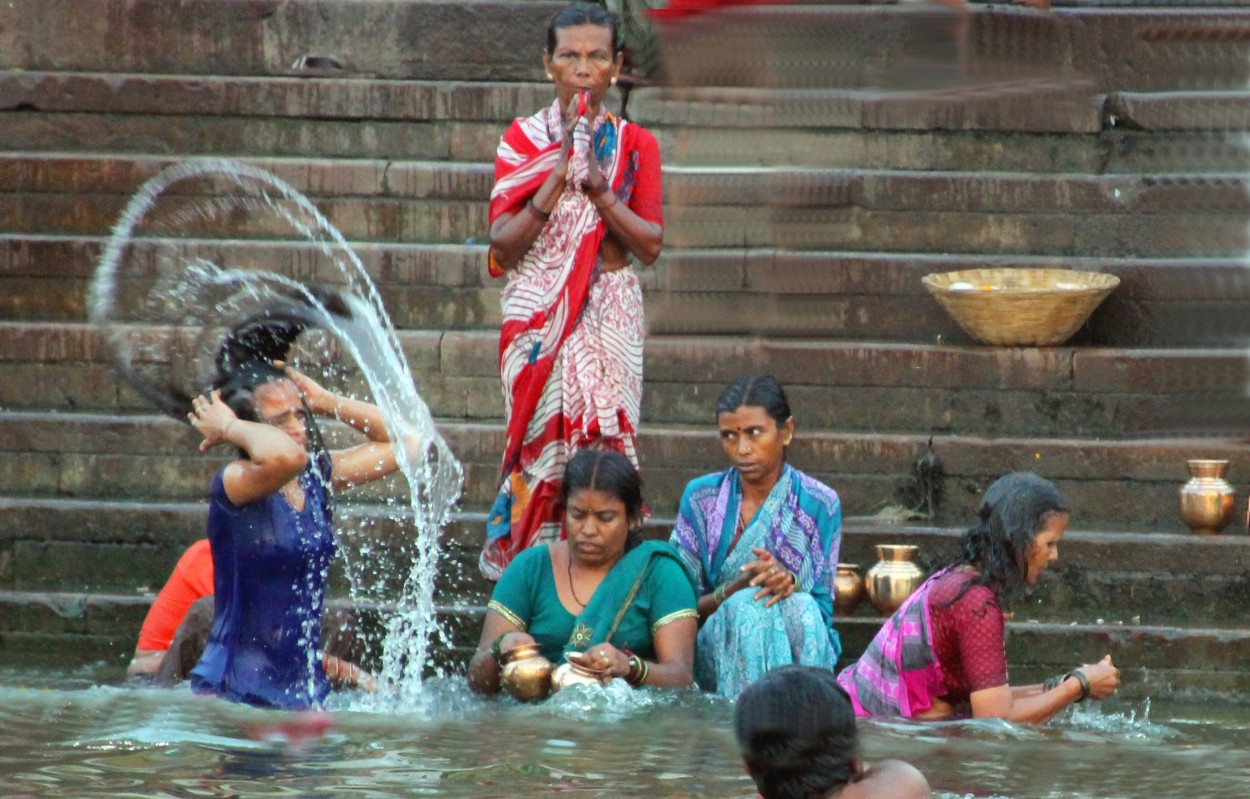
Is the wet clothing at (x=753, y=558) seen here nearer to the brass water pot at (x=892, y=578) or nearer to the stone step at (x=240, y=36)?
the brass water pot at (x=892, y=578)

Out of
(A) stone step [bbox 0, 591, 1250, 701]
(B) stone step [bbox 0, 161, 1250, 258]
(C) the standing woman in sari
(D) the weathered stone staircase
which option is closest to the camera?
(C) the standing woman in sari

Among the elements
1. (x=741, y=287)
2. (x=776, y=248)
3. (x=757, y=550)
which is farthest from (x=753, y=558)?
(x=776, y=248)

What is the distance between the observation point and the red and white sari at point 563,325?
20.2 ft

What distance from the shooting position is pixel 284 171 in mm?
8555

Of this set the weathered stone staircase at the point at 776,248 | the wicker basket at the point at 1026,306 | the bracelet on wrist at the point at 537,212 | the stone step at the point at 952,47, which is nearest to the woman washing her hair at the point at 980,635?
the weathered stone staircase at the point at 776,248

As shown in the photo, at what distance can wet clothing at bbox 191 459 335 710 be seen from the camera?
16.5 feet

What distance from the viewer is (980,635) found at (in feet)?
16.6

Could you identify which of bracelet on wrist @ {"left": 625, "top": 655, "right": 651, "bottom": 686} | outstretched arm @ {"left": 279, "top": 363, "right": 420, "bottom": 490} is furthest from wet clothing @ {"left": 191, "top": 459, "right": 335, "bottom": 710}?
bracelet on wrist @ {"left": 625, "top": 655, "right": 651, "bottom": 686}

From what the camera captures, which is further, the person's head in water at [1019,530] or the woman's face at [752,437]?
the woman's face at [752,437]

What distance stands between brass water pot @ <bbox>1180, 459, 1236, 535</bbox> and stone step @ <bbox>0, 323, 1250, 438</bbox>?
690 mm

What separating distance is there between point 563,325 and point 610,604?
3.31ft

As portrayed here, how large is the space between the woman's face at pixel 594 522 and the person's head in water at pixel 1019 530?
1163 mm

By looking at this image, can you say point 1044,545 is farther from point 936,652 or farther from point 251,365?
point 251,365

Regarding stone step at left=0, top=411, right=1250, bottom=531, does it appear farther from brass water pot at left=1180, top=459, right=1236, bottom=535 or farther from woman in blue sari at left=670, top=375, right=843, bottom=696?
woman in blue sari at left=670, top=375, right=843, bottom=696
